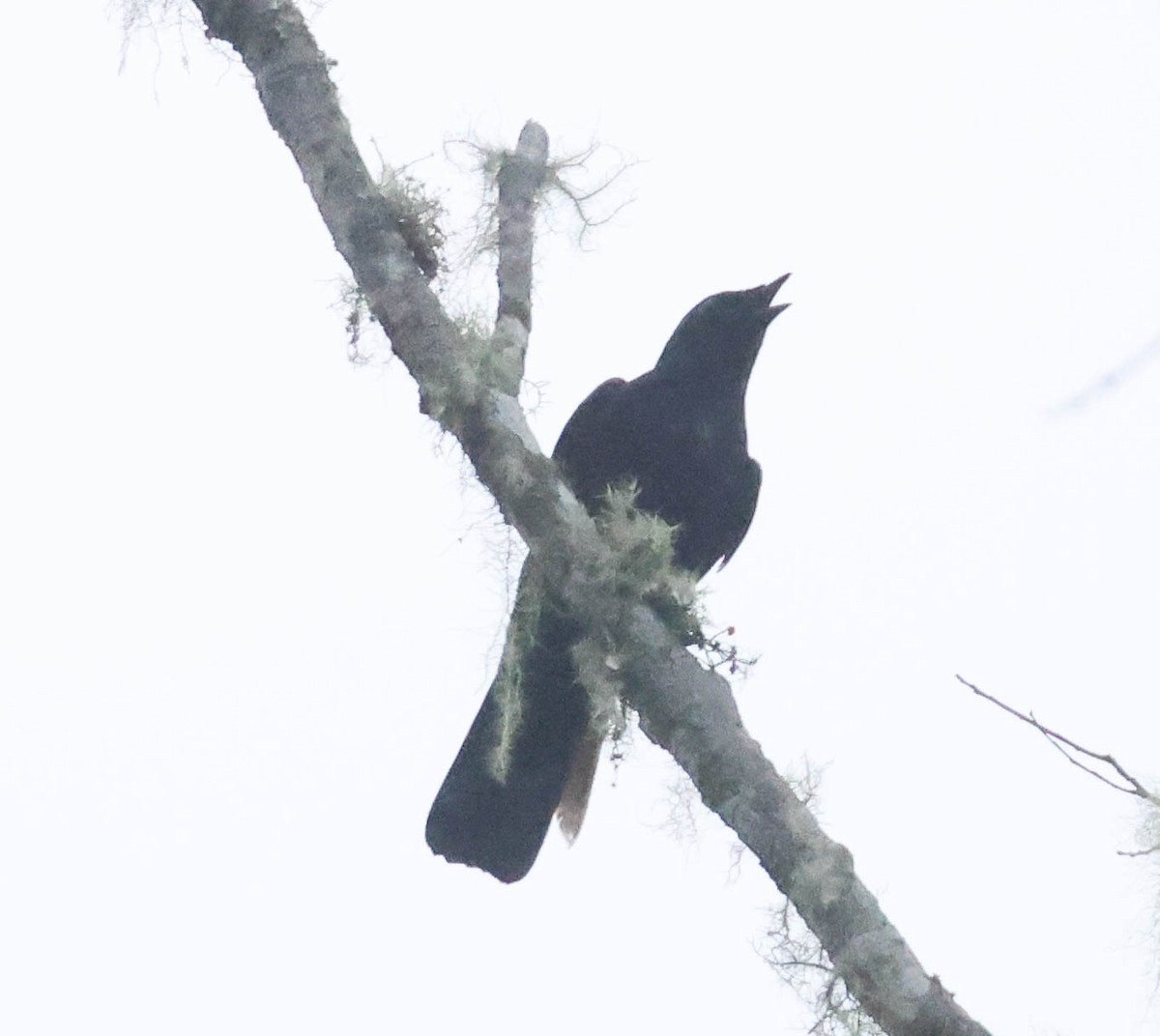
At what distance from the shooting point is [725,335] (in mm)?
4438

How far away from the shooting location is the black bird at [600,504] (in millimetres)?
3803

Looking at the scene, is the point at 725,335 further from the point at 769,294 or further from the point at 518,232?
the point at 518,232

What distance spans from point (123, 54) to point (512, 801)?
1913mm

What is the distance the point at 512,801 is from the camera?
3.86 m

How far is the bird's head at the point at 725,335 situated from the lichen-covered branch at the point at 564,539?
0.87 metres

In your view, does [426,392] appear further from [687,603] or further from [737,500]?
[737,500]

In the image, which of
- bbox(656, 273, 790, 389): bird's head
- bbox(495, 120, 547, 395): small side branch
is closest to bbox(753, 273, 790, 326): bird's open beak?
bbox(656, 273, 790, 389): bird's head

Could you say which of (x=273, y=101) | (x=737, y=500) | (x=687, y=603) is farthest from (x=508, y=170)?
(x=687, y=603)

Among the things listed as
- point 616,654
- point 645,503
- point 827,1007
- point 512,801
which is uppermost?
point 645,503

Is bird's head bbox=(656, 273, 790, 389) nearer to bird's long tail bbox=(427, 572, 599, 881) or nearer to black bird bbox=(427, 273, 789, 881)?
black bird bbox=(427, 273, 789, 881)

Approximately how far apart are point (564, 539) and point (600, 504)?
1.19 m

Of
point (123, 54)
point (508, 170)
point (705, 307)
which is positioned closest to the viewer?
point (123, 54)

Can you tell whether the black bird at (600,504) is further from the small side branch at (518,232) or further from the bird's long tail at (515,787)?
Answer: the small side branch at (518,232)

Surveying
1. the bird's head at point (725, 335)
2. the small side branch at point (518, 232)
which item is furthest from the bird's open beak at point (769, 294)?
the small side branch at point (518, 232)
